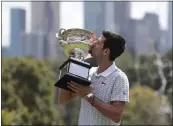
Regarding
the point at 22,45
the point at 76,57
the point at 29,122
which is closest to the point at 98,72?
the point at 76,57

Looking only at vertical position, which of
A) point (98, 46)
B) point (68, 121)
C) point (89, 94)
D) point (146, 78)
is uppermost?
point (98, 46)

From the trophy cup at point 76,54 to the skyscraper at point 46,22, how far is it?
117 ft

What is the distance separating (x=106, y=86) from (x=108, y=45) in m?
0.21

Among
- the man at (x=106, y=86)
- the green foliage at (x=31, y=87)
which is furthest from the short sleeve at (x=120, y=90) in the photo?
the green foliage at (x=31, y=87)

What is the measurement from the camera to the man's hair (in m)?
3.03

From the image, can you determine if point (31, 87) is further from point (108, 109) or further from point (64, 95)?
point (108, 109)

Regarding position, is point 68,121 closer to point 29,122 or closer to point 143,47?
point 29,122

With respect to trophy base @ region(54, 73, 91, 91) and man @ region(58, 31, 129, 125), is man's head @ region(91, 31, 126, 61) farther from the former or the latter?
trophy base @ region(54, 73, 91, 91)

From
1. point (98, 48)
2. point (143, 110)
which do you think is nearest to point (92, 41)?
point (98, 48)

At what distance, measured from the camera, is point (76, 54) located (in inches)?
122

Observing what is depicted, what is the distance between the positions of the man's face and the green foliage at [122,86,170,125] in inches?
866

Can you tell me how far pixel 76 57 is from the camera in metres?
3.08

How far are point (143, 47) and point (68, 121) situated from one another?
1963 centimetres

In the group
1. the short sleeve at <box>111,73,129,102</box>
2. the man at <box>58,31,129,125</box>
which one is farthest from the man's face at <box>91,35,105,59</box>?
the short sleeve at <box>111,73,129,102</box>
